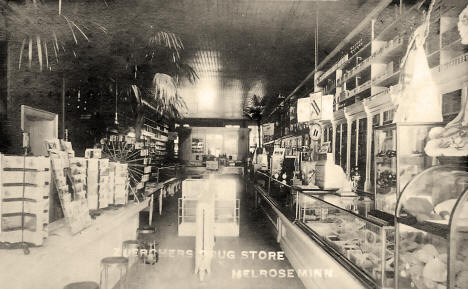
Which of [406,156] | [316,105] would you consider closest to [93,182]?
[406,156]

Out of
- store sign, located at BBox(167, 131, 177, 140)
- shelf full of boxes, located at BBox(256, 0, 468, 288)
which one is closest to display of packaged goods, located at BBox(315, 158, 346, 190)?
shelf full of boxes, located at BBox(256, 0, 468, 288)

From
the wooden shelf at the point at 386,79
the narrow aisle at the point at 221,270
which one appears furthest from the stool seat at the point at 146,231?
the wooden shelf at the point at 386,79

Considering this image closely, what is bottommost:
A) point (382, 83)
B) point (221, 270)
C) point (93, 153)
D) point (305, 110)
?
point (221, 270)

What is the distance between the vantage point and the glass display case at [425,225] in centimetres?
129

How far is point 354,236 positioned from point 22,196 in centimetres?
197

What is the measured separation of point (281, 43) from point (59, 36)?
2038 mm

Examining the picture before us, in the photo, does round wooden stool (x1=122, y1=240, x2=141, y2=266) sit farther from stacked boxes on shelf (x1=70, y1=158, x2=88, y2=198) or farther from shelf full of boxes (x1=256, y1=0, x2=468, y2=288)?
shelf full of boxes (x1=256, y1=0, x2=468, y2=288)

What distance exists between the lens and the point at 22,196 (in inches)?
70.5

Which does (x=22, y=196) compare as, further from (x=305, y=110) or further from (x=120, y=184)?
(x=305, y=110)

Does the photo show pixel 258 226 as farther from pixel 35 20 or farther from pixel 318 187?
pixel 35 20

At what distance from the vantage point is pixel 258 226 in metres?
4.12

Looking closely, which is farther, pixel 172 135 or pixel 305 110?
pixel 305 110

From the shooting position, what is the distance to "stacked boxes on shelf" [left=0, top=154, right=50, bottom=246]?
1.77m

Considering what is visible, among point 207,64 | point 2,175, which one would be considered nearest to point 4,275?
point 2,175
